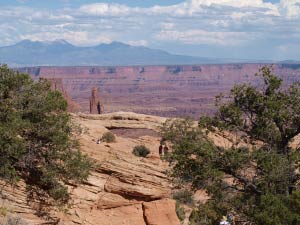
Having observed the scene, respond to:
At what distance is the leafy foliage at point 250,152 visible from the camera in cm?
1917

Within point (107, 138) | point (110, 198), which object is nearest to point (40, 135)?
point (110, 198)

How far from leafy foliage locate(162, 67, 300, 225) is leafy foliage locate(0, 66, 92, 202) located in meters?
4.04

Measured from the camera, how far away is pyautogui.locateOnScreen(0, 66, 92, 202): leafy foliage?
20766 millimetres

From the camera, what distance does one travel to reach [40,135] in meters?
21.0

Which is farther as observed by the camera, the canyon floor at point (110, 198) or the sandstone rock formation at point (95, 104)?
the sandstone rock formation at point (95, 104)

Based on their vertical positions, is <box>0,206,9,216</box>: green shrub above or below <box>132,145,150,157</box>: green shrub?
above

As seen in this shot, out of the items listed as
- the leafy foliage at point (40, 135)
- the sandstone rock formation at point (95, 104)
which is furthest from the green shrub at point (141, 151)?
the sandstone rock formation at point (95, 104)

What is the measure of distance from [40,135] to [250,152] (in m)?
7.67

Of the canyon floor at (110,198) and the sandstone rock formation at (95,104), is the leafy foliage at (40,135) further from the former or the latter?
the sandstone rock formation at (95,104)

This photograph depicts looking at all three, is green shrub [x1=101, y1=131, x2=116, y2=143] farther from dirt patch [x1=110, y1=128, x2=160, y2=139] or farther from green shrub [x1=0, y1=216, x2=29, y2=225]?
green shrub [x1=0, y1=216, x2=29, y2=225]

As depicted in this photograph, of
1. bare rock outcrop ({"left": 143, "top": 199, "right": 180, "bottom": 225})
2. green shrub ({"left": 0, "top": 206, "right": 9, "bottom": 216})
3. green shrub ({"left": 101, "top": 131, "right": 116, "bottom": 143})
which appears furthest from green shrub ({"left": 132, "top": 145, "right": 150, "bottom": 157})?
green shrub ({"left": 0, "top": 206, "right": 9, "bottom": 216})

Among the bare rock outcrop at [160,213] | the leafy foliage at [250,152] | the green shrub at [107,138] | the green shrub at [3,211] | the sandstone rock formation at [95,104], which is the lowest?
the sandstone rock formation at [95,104]

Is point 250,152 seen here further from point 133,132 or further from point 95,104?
point 95,104

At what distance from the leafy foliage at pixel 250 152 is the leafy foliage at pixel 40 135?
13.3 ft
